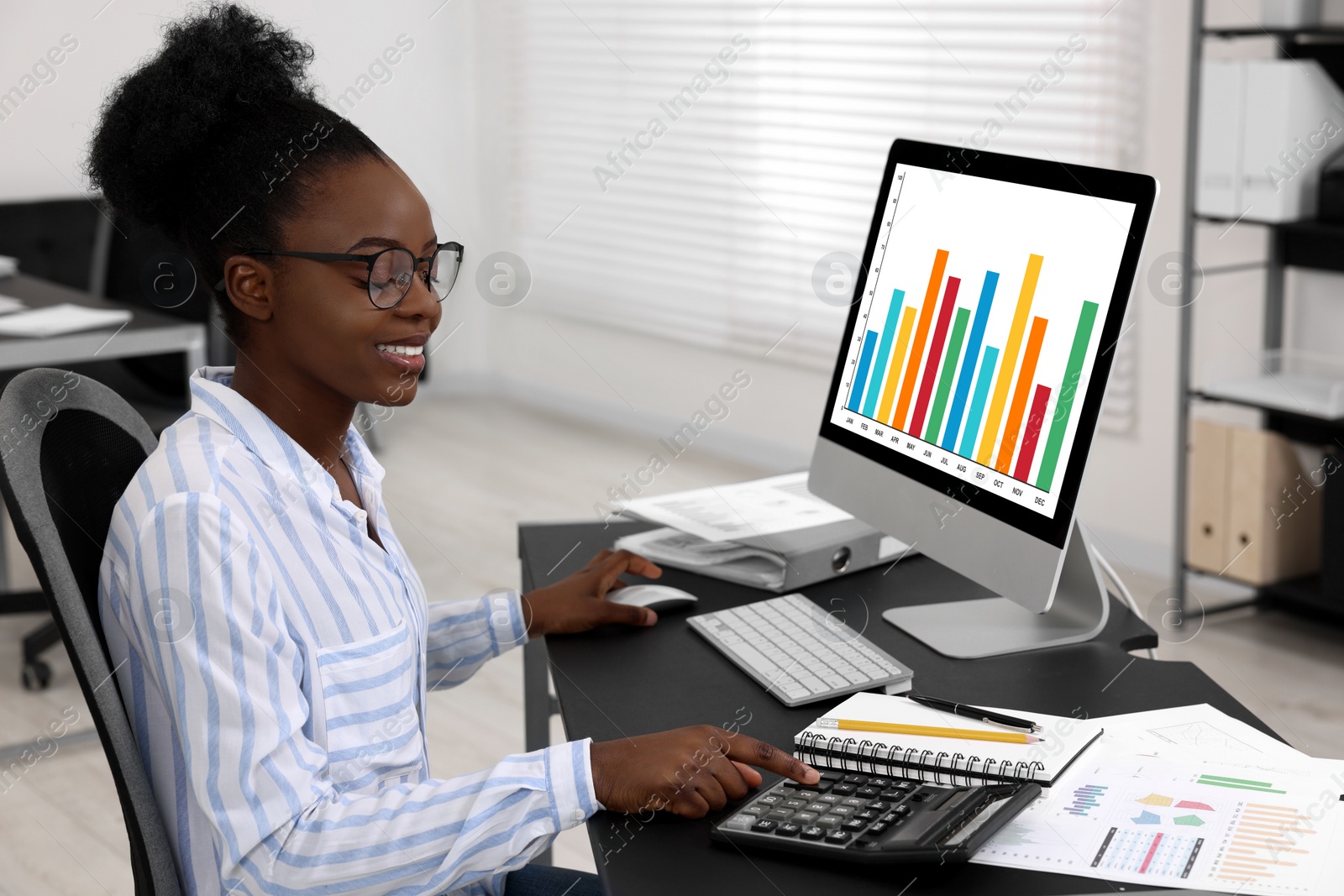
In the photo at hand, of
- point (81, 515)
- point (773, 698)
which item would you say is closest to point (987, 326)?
point (773, 698)

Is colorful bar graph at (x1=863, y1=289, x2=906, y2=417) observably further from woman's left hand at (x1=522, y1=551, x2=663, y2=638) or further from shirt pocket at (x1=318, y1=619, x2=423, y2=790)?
shirt pocket at (x1=318, y1=619, x2=423, y2=790)

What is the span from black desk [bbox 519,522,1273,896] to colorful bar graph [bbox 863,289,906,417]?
0.22 meters

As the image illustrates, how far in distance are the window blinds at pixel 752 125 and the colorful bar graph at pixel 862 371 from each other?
7.65 ft

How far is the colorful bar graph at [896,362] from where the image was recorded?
1.44 meters

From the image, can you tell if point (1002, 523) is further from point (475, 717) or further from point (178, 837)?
point (475, 717)

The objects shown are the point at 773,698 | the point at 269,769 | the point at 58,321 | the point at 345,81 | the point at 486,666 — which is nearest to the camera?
the point at 269,769

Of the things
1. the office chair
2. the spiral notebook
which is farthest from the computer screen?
the office chair

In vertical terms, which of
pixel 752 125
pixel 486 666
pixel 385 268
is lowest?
pixel 486 666

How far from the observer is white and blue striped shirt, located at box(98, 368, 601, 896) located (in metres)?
0.93

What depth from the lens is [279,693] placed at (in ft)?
3.12

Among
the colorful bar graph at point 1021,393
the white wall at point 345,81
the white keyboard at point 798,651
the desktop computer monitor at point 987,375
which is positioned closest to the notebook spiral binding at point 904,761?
the white keyboard at point 798,651

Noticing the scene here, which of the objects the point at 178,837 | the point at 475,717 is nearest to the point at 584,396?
the point at 475,717

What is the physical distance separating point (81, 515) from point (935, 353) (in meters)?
0.83

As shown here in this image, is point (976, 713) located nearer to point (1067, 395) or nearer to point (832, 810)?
point (832, 810)
